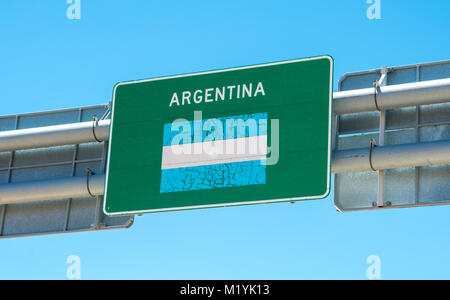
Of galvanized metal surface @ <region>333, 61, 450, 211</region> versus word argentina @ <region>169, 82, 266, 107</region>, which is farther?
word argentina @ <region>169, 82, 266, 107</region>

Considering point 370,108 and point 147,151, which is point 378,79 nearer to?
point 370,108

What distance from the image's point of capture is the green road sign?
13.8 meters

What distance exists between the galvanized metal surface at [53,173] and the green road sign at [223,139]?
1.09 metres

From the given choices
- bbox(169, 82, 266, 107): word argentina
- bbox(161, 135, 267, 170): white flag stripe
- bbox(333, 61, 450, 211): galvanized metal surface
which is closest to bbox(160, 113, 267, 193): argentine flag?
bbox(161, 135, 267, 170): white flag stripe

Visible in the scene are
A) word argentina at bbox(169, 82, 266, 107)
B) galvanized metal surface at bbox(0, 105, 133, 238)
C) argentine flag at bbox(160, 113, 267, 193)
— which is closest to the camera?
argentine flag at bbox(160, 113, 267, 193)

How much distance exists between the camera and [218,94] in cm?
1464

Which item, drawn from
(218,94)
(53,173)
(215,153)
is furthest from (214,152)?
(53,173)

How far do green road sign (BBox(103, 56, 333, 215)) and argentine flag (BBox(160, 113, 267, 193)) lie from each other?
1 centimetres

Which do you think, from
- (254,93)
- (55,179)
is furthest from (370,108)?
(55,179)

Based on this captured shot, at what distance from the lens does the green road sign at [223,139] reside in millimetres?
13766

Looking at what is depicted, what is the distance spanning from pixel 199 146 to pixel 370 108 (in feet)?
8.25

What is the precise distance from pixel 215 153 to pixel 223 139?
0.76 feet

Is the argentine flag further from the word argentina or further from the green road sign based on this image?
the word argentina

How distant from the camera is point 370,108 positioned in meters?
14.5
